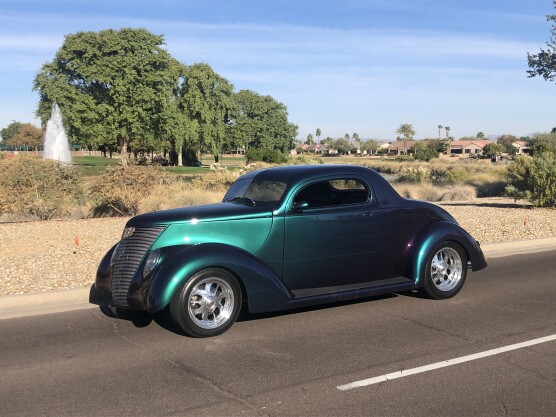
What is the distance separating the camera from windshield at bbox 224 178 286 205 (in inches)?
263

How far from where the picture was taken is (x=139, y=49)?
50.6 meters

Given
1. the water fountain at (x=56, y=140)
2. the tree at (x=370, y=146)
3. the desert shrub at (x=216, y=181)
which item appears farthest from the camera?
the tree at (x=370, y=146)

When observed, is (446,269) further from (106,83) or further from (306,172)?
(106,83)

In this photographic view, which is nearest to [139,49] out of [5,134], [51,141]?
[51,141]

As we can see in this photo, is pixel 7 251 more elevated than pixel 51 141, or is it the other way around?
pixel 51 141

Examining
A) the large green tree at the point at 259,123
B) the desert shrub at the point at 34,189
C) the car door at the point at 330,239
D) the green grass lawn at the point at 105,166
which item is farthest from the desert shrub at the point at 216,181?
the large green tree at the point at 259,123

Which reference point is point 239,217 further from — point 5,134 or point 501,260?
point 5,134

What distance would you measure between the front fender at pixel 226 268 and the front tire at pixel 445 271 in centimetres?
209

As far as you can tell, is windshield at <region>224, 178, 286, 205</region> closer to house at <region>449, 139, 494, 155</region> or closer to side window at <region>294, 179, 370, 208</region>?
side window at <region>294, 179, 370, 208</region>

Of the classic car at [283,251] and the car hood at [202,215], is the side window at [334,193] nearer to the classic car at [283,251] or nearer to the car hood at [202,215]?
the classic car at [283,251]

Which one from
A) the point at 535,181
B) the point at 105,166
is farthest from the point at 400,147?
the point at 105,166

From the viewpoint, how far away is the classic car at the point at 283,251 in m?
5.85

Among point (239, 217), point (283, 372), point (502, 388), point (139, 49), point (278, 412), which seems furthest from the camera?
point (139, 49)

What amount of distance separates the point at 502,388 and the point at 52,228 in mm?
11567
